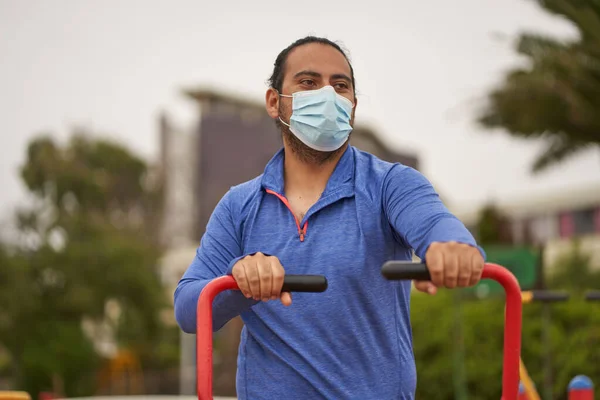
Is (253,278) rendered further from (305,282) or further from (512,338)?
(512,338)

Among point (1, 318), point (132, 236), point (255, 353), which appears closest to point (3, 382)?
point (1, 318)

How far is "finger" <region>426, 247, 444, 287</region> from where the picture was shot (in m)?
1.77

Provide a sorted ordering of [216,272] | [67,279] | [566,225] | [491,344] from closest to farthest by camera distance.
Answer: [216,272] → [491,344] → [67,279] → [566,225]

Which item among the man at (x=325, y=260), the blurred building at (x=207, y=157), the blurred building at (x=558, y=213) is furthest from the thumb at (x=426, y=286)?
the blurred building at (x=558, y=213)

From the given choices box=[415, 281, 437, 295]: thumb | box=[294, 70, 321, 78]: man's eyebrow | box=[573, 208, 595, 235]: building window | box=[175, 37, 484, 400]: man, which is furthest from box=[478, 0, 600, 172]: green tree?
box=[573, 208, 595, 235]: building window

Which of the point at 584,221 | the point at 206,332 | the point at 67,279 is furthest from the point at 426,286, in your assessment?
the point at 584,221

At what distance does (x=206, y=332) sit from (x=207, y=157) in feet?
100

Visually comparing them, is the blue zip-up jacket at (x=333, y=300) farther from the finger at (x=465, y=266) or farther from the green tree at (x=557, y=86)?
the green tree at (x=557, y=86)

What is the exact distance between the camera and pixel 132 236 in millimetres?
25703

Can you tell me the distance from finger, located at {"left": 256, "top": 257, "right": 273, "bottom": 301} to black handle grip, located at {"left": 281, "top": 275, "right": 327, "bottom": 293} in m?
0.04

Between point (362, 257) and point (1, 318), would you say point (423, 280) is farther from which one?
point (1, 318)

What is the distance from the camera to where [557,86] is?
30.9 ft

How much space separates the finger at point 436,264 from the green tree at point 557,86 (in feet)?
25.6

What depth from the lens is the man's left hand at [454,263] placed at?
1.77 m
